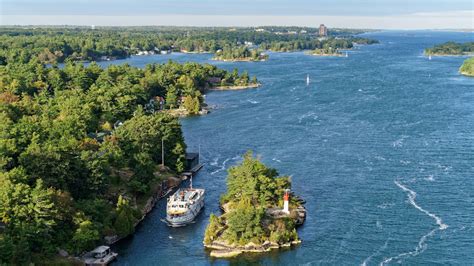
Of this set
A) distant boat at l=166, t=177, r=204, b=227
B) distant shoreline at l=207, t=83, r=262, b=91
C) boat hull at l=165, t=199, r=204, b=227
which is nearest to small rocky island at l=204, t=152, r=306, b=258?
distant boat at l=166, t=177, r=204, b=227

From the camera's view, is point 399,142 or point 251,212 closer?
point 251,212

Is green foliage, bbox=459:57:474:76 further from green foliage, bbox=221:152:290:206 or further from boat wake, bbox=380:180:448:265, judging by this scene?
green foliage, bbox=221:152:290:206

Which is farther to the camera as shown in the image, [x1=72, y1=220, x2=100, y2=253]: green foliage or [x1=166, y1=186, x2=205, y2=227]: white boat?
[x1=166, y1=186, x2=205, y2=227]: white boat

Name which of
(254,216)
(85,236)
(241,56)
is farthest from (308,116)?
(241,56)

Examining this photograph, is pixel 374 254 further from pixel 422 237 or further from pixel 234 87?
pixel 234 87

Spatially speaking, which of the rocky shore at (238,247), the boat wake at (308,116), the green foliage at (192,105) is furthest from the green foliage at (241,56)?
the rocky shore at (238,247)

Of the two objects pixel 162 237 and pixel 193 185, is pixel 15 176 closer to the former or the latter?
pixel 162 237

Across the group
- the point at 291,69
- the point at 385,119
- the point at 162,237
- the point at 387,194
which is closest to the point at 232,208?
the point at 162,237
